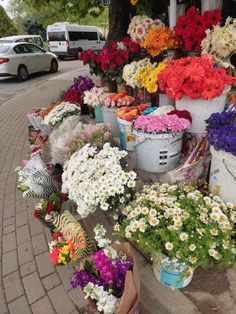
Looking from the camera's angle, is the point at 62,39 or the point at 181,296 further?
the point at 62,39

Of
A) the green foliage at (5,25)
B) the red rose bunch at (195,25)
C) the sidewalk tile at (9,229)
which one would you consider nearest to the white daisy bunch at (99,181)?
the sidewalk tile at (9,229)

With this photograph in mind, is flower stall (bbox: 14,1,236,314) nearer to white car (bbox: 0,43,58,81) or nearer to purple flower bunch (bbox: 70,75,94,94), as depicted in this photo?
purple flower bunch (bbox: 70,75,94,94)

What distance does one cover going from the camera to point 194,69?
2547 mm

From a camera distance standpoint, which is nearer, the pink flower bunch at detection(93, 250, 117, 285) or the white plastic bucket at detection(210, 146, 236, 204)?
the pink flower bunch at detection(93, 250, 117, 285)

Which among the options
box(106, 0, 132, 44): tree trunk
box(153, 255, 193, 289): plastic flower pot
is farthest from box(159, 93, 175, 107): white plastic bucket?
box(106, 0, 132, 44): tree trunk

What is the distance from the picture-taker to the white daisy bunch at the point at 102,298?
1541 millimetres

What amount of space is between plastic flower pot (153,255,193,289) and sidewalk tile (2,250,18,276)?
4.36ft

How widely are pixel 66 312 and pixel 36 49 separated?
44.1 ft

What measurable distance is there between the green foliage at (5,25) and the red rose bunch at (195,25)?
26078mm

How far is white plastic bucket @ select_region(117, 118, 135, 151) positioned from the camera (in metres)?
3.12

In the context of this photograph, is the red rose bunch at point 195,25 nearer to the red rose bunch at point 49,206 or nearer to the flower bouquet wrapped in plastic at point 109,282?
the red rose bunch at point 49,206

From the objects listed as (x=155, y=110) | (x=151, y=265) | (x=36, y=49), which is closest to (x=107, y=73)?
(x=155, y=110)

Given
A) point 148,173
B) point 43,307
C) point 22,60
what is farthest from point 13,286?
point 22,60

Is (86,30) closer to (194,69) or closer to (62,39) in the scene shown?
(62,39)
